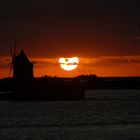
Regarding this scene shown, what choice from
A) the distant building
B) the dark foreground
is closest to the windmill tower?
the distant building

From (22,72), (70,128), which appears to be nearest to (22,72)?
(22,72)

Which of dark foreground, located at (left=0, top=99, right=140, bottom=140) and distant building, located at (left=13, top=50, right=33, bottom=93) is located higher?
distant building, located at (left=13, top=50, right=33, bottom=93)

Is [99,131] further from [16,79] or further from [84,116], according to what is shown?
[16,79]

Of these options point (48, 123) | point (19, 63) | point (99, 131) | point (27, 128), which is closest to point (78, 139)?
point (99, 131)

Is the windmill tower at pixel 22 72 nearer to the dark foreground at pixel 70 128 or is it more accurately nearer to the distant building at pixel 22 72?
the distant building at pixel 22 72

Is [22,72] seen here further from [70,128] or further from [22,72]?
[70,128]

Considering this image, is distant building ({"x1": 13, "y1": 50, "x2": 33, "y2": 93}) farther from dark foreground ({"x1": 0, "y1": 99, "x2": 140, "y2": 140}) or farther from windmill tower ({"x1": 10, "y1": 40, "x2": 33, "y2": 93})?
dark foreground ({"x1": 0, "y1": 99, "x2": 140, "y2": 140})

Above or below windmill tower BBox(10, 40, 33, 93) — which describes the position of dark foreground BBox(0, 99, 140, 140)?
below

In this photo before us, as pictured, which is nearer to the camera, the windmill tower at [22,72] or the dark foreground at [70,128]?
the dark foreground at [70,128]

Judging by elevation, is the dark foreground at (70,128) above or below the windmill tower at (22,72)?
below

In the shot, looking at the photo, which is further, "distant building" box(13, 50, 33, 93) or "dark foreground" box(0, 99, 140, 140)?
"distant building" box(13, 50, 33, 93)

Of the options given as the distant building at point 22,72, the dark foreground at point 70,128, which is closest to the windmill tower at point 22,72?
the distant building at point 22,72

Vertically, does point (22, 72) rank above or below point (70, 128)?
above

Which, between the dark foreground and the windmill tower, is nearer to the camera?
the dark foreground
